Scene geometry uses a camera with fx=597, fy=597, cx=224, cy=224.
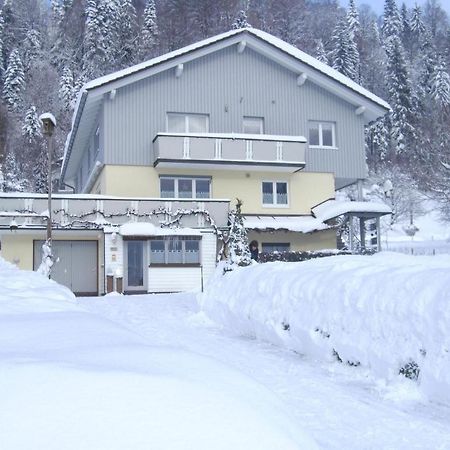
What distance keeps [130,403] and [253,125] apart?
2729cm

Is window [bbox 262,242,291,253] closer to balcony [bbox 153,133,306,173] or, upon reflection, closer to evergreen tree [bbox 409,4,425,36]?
balcony [bbox 153,133,306,173]

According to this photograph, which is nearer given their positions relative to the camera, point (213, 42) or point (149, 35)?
point (213, 42)

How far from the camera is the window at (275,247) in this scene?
28.6 meters

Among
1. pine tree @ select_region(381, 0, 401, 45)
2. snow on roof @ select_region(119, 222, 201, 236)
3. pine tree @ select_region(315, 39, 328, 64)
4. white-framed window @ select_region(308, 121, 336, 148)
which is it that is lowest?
snow on roof @ select_region(119, 222, 201, 236)

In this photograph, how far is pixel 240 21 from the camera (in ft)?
191

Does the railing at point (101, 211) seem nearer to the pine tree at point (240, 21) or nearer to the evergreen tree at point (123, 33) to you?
the pine tree at point (240, 21)

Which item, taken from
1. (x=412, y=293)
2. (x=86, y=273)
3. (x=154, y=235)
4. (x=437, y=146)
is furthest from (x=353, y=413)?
(x=437, y=146)

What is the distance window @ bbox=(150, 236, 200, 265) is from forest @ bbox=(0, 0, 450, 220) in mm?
29370

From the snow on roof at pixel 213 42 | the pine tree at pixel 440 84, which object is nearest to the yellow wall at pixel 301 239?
the snow on roof at pixel 213 42

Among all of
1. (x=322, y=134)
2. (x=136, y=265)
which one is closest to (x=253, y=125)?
(x=322, y=134)

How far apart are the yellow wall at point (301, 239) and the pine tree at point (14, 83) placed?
42.6m

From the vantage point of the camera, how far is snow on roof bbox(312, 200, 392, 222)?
88.8 feet

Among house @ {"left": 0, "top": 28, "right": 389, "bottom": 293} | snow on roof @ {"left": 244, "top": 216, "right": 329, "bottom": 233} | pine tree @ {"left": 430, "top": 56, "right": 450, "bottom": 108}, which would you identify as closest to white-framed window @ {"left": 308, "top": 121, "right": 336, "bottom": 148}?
house @ {"left": 0, "top": 28, "right": 389, "bottom": 293}

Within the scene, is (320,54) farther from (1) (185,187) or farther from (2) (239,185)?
(1) (185,187)
